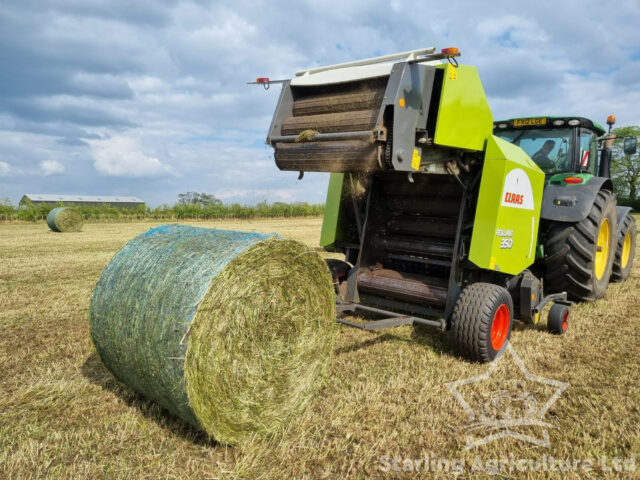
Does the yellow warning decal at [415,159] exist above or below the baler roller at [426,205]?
above

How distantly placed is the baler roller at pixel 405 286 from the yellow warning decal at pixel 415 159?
130 centimetres

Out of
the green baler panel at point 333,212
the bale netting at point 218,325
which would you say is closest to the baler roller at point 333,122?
the bale netting at point 218,325

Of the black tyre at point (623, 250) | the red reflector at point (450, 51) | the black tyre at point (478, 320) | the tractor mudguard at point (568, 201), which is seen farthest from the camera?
the black tyre at point (623, 250)

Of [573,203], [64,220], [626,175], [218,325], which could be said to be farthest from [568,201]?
[626,175]

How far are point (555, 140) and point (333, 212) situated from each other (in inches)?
117

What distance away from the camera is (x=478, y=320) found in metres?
3.85

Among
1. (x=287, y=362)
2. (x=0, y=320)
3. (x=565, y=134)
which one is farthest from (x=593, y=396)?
(x=0, y=320)

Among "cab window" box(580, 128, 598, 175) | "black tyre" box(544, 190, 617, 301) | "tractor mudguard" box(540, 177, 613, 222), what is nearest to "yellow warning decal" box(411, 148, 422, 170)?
"tractor mudguard" box(540, 177, 613, 222)

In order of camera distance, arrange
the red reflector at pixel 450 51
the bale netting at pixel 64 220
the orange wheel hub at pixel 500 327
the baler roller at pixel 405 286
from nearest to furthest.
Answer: the red reflector at pixel 450 51
the orange wheel hub at pixel 500 327
the baler roller at pixel 405 286
the bale netting at pixel 64 220

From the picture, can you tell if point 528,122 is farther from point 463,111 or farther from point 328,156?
point 328,156

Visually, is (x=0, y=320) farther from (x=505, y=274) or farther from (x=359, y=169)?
(x=505, y=274)

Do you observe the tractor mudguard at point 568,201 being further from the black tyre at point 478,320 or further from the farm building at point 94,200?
the farm building at point 94,200

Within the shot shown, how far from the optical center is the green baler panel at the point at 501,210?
418 cm

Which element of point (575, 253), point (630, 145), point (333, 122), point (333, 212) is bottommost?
point (575, 253)
